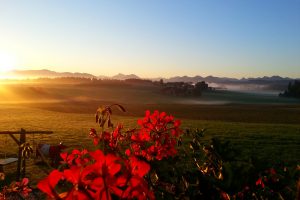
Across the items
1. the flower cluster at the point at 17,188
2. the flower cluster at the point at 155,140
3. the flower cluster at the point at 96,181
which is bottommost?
the flower cluster at the point at 17,188

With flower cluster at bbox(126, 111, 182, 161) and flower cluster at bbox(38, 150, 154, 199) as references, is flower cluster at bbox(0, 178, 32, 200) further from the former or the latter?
flower cluster at bbox(38, 150, 154, 199)

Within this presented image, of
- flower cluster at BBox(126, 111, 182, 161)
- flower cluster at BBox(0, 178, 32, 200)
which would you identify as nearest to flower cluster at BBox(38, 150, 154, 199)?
flower cluster at BBox(126, 111, 182, 161)

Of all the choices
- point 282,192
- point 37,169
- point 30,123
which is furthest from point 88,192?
point 30,123

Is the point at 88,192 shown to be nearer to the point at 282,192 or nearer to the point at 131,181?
the point at 131,181

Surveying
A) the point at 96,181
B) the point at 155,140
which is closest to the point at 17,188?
the point at 155,140

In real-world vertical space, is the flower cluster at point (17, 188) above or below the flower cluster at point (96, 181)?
below

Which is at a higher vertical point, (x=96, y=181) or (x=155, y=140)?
(x=96, y=181)

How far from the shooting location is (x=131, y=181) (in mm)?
1640

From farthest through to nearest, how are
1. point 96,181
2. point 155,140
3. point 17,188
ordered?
point 17,188 < point 155,140 < point 96,181

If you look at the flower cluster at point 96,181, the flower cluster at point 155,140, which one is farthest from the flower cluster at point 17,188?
the flower cluster at point 96,181

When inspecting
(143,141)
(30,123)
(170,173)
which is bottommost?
(30,123)

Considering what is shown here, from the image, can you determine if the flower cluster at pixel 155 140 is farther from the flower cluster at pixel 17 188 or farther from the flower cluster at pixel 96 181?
the flower cluster at pixel 17 188

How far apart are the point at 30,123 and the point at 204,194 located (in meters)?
35.2

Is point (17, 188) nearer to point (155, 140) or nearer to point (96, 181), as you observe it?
point (155, 140)
